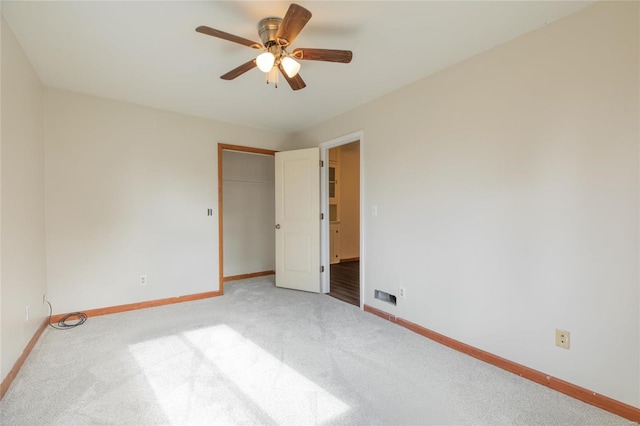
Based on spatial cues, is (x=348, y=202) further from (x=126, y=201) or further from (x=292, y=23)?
(x=292, y=23)

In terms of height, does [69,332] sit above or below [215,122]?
below

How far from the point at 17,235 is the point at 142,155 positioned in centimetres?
158

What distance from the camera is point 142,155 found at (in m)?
3.37

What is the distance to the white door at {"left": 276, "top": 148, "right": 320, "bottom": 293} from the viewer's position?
3967 mm

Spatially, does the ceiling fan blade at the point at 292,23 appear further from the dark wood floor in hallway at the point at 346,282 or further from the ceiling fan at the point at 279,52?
the dark wood floor in hallway at the point at 346,282

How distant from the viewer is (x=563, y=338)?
1809mm

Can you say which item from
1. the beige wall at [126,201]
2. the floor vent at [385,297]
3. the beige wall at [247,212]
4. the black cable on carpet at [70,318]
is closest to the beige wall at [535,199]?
the floor vent at [385,297]

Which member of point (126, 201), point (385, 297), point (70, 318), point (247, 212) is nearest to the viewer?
point (70, 318)

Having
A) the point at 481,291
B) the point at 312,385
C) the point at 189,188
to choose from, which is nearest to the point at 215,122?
the point at 189,188

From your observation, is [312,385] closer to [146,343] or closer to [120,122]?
[146,343]

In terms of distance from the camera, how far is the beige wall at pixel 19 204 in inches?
72.2

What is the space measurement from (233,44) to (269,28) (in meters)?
0.41

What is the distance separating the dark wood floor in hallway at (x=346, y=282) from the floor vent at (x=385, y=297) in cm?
41

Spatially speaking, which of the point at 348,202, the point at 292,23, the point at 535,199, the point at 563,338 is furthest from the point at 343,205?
the point at 292,23
